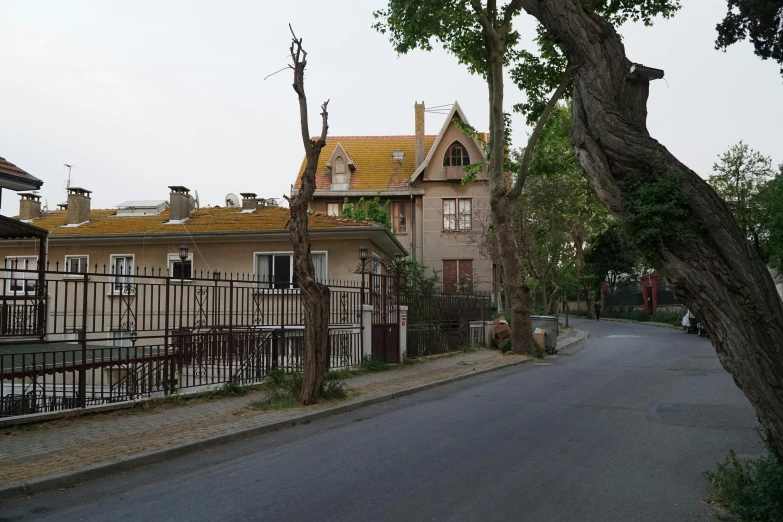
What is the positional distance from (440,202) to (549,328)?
14.3 metres

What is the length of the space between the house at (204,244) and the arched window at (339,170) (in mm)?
13726

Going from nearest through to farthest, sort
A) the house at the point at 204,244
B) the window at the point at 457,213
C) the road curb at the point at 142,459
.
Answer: the road curb at the point at 142,459 < the house at the point at 204,244 < the window at the point at 457,213

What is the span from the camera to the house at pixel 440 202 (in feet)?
122

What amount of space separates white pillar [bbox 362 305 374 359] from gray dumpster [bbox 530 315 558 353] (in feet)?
31.9

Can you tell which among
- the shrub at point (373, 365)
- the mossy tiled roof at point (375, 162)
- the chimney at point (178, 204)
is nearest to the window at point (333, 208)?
the mossy tiled roof at point (375, 162)

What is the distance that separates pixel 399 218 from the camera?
38531 mm

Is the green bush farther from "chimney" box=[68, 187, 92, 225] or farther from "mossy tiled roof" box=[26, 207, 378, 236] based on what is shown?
"chimney" box=[68, 187, 92, 225]

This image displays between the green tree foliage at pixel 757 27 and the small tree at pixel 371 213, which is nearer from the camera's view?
the green tree foliage at pixel 757 27

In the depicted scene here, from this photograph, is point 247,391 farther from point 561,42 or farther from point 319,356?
point 561,42

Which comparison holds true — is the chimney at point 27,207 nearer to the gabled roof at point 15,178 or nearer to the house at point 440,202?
the house at point 440,202

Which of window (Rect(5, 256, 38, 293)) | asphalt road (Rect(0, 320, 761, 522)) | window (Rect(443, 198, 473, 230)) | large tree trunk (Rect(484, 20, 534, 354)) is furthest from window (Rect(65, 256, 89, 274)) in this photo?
window (Rect(443, 198, 473, 230))

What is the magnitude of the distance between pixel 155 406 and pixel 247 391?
213 cm

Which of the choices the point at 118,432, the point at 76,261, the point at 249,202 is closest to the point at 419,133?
the point at 249,202

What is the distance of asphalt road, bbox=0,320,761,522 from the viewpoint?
575 centimetres
